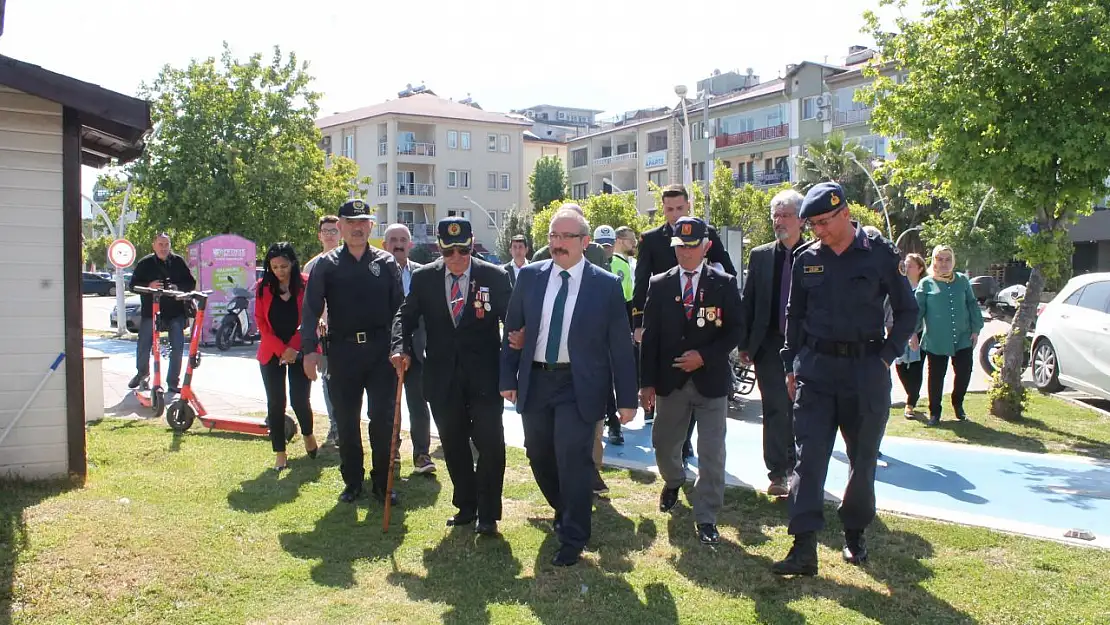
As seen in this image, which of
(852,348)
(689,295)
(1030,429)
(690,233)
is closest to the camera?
(852,348)

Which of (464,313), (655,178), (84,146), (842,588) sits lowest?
(842,588)

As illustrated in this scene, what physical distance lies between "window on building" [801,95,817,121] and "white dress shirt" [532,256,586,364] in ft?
159

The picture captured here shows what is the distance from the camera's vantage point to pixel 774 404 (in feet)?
21.4

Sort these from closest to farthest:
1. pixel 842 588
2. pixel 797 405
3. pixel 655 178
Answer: pixel 842 588 < pixel 797 405 < pixel 655 178

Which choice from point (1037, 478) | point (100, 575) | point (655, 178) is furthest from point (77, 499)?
point (655, 178)

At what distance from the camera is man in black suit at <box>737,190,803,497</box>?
6270 mm

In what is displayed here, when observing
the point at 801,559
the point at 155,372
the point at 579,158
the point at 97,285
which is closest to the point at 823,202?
the point at 801,559

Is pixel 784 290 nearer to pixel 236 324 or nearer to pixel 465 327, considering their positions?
pixel 465 327

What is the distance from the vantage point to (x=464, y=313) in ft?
19.1

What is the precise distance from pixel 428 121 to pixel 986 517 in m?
62.9

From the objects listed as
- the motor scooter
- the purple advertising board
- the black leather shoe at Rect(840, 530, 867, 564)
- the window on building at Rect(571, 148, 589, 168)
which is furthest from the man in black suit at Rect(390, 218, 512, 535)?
the window on building at Rect(571, 148, 589, 168)

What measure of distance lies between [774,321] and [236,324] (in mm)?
16434

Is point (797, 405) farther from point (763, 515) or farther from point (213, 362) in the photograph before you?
point (213, 362)

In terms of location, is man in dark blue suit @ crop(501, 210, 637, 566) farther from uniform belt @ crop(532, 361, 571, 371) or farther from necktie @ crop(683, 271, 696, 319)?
necktie @ crop(683, 271, 696, 319)
